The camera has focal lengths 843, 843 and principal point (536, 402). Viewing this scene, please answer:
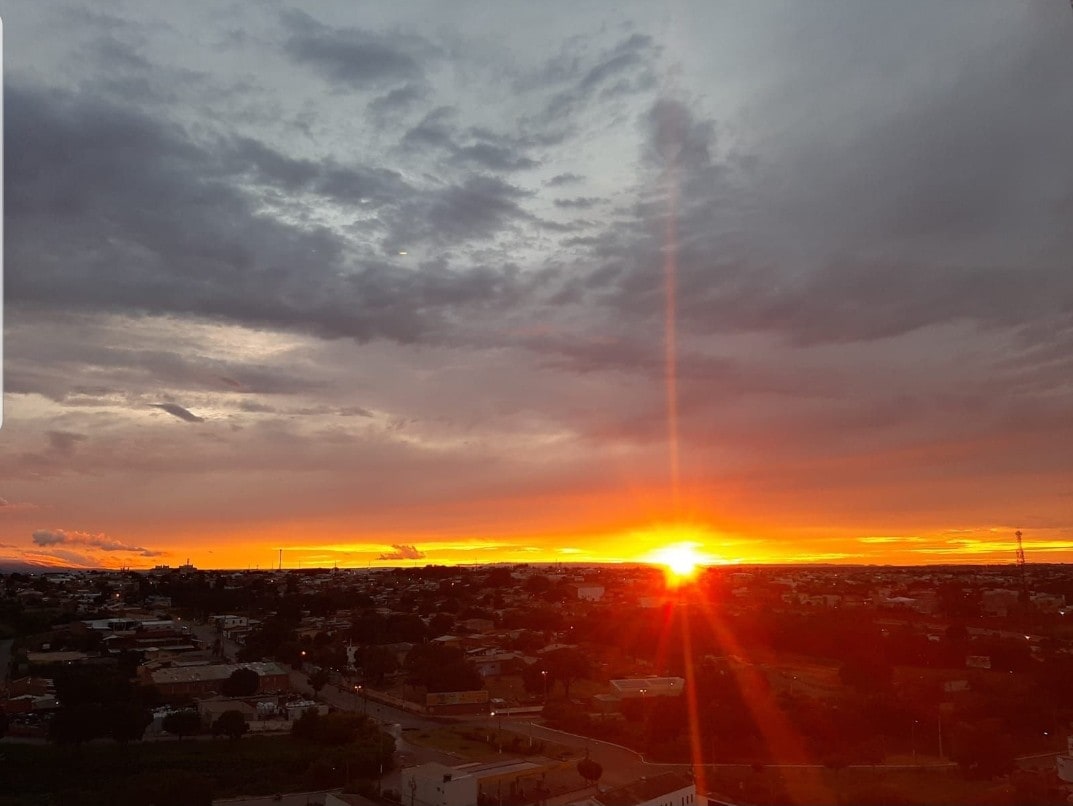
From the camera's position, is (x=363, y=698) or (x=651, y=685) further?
(x=363, y=698)

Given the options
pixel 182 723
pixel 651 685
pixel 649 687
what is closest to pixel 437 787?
pixel 182 723

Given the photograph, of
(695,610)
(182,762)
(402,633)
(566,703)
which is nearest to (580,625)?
(402,633)

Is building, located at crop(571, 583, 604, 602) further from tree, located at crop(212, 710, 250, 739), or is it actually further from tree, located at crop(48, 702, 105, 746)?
tree, located at crop(48, 702, 105, 746)

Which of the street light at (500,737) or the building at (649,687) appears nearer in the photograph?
the street light at (500,737)

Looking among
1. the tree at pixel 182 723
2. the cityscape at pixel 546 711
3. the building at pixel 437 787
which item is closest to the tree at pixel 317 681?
the cityscape at pixel 546 711

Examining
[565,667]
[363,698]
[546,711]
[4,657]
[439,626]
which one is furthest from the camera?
[439,626]

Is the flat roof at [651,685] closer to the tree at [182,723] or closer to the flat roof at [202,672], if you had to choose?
the flat roof at [202,672]

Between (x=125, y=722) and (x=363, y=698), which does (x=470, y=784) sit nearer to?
(x=125, y=722)

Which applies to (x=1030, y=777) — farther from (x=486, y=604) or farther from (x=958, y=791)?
(x=486, y=604)
